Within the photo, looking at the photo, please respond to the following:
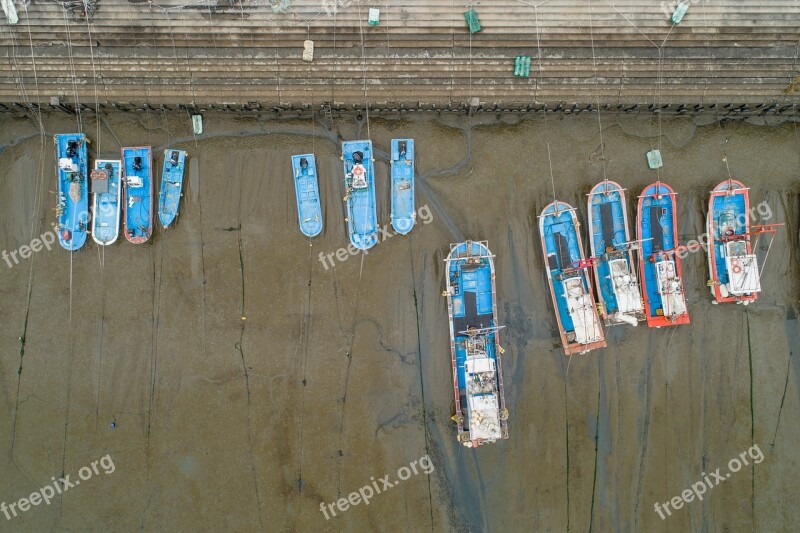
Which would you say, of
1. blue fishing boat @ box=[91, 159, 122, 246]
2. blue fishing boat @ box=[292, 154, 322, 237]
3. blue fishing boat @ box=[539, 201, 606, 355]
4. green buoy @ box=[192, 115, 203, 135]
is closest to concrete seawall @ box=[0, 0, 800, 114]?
green buoy @ box=[192, 115, 203, 135]

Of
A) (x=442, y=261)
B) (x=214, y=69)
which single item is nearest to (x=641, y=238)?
(x=442, y=261)

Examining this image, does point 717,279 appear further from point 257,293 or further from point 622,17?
point 257,293

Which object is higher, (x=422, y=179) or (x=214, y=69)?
(x=214, y=69)

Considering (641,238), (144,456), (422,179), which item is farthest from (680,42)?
(144,456)

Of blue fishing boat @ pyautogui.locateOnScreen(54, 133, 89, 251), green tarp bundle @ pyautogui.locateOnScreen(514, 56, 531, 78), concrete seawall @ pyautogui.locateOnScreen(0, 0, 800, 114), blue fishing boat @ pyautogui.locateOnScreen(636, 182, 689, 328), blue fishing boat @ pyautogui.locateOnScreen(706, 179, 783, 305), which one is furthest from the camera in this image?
green tarp bundle @ pyautogui.locateOnScreen(514, 56, 531, 78)

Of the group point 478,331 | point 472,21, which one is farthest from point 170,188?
point 472,21

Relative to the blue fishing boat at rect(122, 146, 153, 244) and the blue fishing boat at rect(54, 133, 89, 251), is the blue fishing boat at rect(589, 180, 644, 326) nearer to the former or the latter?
the blue fishing boat at rect(122, 146, 153, 244)

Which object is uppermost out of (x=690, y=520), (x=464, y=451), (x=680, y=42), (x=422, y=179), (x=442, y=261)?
(x=680, y=42)

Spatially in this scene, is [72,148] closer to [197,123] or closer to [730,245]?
[197,123]
